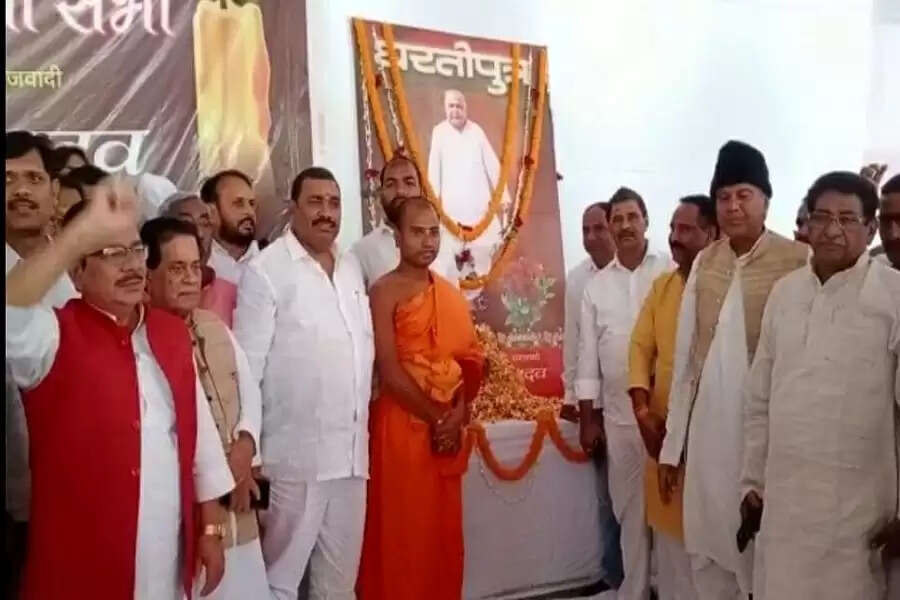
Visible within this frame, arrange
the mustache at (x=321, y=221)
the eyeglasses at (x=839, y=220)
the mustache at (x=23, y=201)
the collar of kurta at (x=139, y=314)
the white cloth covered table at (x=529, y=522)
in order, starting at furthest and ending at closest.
A: the white cloth covered table at (x=529, y=522)
the mustache at (x=321, y=221)
the eyeglasses at (x=839, y=220)
the mustache at (x=23, y=201)
the collar of kurta at (x=139, y=314)

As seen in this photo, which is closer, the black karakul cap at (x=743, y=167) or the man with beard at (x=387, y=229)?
the black karakul cap at (x=743, y=167)

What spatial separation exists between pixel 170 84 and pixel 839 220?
202 cm

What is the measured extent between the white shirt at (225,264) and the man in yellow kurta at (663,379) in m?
1.37

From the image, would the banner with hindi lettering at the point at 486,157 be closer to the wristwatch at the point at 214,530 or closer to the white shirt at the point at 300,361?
the white shirt at the point at 300,361

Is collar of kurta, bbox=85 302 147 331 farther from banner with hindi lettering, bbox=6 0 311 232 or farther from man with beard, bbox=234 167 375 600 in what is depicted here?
banner with hindi lettering, bbox=6 0 311 232

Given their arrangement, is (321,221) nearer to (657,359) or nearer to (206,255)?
(206,255)

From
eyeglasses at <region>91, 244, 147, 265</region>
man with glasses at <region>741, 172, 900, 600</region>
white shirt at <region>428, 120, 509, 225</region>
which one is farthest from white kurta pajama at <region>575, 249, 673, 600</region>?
eyeglasses at <region>91, 244, 147, 265</region>

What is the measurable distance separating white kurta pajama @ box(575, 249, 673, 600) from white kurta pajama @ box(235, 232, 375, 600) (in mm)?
1227

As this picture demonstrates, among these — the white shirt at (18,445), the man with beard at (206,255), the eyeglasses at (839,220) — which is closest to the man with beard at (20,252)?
the white shirt at (18,445)

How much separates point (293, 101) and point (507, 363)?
134 centimetres

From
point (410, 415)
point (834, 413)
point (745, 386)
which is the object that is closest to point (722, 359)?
point (745, 386)

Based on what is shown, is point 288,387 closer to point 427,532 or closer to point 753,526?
point 427,532

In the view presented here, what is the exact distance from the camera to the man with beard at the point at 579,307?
4.60 m

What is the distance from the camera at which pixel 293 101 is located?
3906 millimetres
